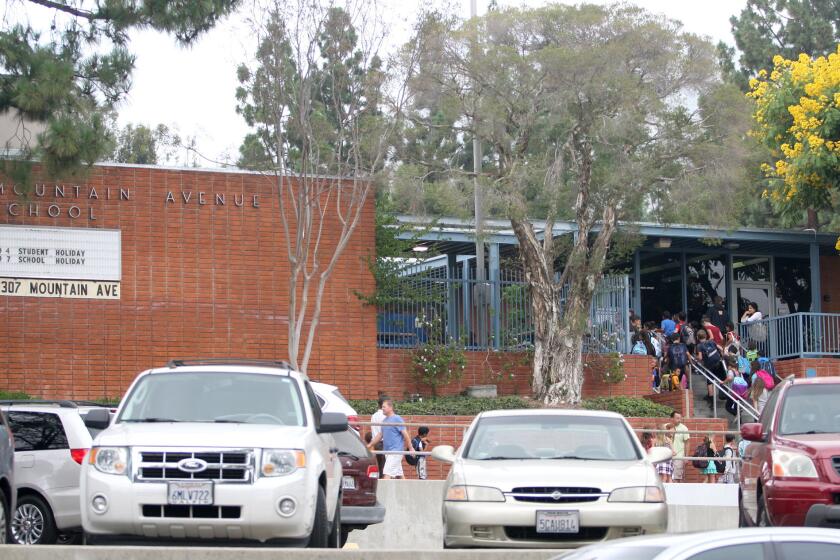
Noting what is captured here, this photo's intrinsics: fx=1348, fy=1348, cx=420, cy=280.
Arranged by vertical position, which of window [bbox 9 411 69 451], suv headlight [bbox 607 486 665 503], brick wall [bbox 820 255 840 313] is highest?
brick wall [bbox 820 255 840 313]

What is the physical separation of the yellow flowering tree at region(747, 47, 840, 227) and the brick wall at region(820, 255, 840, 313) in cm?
630

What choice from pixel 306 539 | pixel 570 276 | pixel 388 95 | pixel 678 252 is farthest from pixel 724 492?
pixel 678 252

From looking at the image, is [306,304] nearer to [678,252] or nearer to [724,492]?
[724,492]

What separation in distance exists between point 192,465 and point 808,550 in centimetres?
536

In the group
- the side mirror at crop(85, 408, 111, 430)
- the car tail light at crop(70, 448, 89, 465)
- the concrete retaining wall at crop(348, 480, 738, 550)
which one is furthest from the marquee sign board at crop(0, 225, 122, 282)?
the side mirror at crop(85, 408, 111, 430)

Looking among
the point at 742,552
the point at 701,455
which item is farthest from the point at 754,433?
the point at 701,455

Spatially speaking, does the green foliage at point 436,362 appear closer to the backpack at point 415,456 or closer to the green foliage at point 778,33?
the backpack at point 415,456

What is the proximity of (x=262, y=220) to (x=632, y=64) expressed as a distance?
25.1 ft

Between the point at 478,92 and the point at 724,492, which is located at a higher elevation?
the point at 478,92

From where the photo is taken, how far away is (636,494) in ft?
38.3

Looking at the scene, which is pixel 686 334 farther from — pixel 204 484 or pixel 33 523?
pixel 204 484

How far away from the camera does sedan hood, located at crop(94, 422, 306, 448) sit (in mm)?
10789

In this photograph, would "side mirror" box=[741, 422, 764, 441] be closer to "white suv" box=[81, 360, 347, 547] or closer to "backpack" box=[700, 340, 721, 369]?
"white suv" box=[81, 360, 347, 547]

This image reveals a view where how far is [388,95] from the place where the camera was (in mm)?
25812
